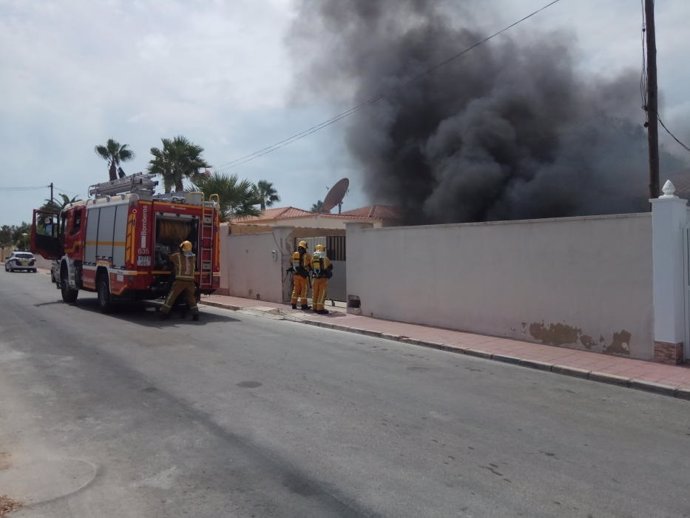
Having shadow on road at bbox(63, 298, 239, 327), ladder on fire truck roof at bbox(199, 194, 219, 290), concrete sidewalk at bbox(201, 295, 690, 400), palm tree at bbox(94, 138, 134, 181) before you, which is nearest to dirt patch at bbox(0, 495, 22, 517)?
concrete sidewalk at bbox(201, 295, 690, 400)

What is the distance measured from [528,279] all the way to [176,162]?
18.6 meters

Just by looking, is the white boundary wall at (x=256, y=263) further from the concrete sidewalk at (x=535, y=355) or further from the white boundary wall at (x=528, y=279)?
the white boundary wall at (x=528, y=279)

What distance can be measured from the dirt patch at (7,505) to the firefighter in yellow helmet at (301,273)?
33.4ft

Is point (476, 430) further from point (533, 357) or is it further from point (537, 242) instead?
point (537, 242)

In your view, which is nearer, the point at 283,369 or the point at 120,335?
the point at 283,369

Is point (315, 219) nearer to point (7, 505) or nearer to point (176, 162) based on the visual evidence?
point (176, 162)

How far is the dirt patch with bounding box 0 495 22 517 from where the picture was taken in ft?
10.7

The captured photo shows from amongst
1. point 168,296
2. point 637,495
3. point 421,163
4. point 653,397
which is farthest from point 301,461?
point 421,163

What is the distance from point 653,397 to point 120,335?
26.8 ft

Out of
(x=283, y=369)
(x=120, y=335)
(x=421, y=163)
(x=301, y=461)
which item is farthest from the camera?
(x=421, y=163)

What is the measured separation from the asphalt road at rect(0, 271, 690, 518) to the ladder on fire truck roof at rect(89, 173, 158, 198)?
558 cm

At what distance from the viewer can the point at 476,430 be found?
4.79m

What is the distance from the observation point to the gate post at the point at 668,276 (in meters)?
7.41

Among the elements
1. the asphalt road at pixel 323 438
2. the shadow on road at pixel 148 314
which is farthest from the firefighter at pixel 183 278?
the asphalt road at pixel 323 438
